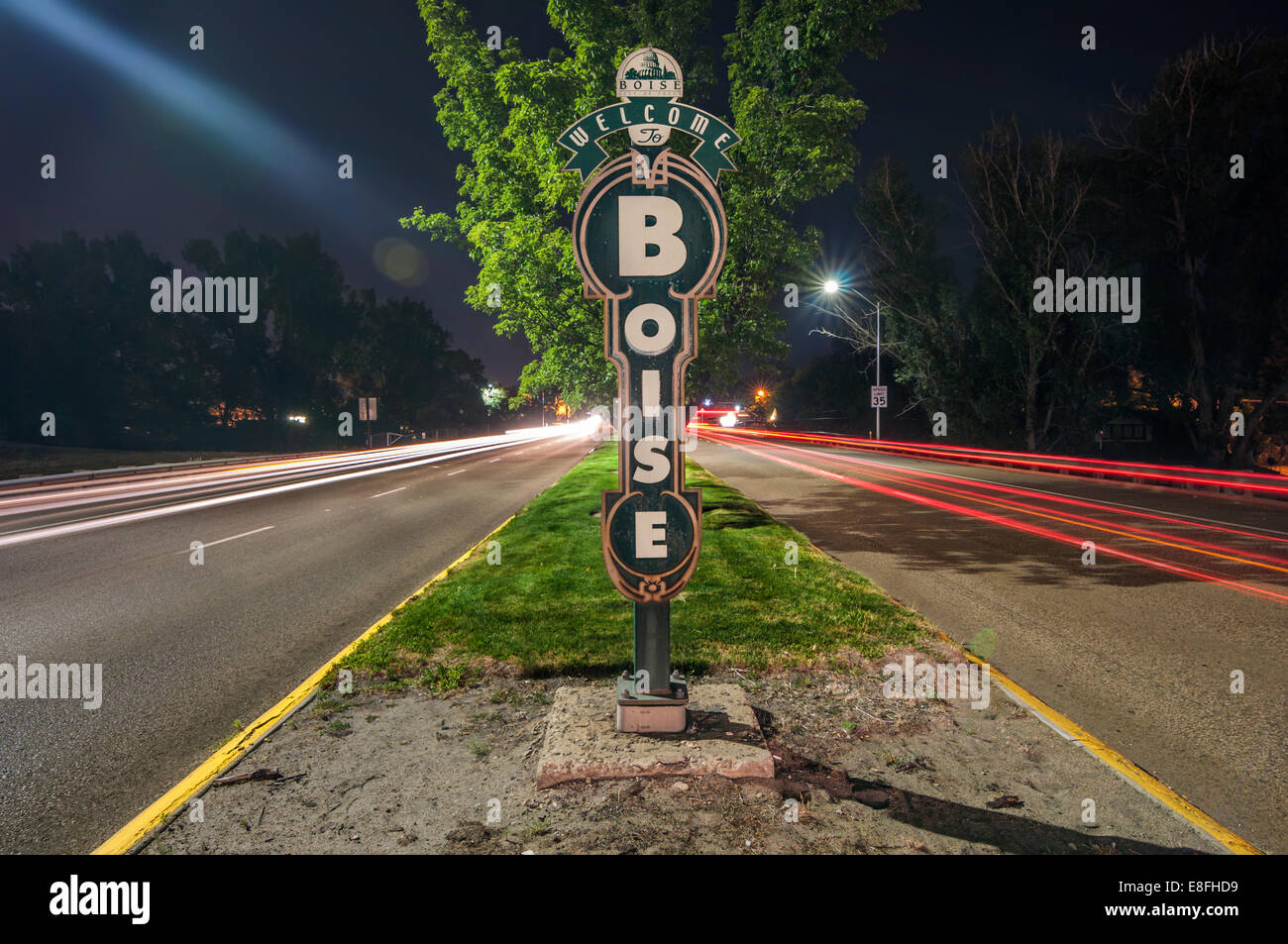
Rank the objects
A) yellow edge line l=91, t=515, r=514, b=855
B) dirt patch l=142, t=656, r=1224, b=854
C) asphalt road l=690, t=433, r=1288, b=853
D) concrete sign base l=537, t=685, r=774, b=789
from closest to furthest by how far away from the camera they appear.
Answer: dirt patch l=142, t=656, r=1224, b=854, yellow edge line l=91, t=515, r=514, b=855, concrete sign base l=537, t=685, r=774, b=789, asphalt road l=690, t=433, r=1288, b=853

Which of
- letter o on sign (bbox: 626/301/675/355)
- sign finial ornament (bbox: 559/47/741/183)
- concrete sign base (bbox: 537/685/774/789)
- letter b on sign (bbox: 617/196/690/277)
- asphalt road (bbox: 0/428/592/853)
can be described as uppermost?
sign finial ornament (bbox: 559/47/741/183)

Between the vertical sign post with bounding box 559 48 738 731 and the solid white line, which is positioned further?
the solid white line

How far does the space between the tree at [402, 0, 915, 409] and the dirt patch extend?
30.6 ft

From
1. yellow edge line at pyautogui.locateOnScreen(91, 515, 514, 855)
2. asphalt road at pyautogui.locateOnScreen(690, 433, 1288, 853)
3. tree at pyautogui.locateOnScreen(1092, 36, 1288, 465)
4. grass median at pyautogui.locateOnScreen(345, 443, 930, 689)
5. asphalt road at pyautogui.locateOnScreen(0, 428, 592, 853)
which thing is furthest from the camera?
tree at pyautogui.locateOnScreen(1092, 36, 1288, 465)

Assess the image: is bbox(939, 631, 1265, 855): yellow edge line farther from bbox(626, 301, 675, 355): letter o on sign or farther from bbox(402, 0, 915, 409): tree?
bbox(402, 0, 915, 409): tree

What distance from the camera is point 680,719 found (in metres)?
4.48

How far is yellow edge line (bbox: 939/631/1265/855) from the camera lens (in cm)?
351

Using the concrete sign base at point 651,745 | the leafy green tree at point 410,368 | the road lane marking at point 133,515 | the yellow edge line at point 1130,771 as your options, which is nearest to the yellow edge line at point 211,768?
the concrete sign base at point 651,745

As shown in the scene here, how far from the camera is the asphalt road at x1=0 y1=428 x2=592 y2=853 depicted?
4.35m

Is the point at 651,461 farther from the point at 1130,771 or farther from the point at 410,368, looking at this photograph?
the point at 410,368

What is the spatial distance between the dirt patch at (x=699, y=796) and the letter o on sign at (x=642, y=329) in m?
2.43

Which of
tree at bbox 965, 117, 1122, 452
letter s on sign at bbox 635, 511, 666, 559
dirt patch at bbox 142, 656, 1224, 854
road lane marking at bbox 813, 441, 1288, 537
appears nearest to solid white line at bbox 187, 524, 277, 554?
dirt patch at bbox 142, 656, 1224, 854

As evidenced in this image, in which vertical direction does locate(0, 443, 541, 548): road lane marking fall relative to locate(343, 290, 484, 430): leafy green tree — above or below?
below

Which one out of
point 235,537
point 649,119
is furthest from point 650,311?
point 235,537
